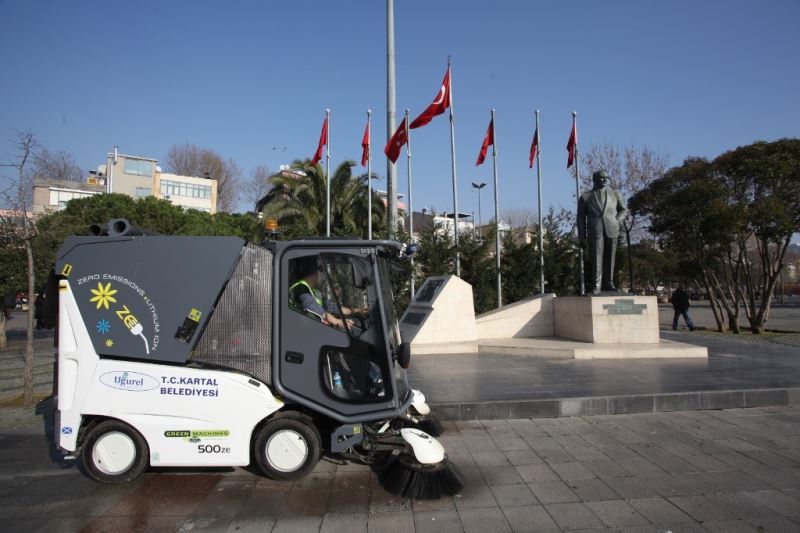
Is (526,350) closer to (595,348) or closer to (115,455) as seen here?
(595,348)

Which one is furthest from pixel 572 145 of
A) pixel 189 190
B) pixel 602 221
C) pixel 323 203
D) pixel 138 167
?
pixel 138 167

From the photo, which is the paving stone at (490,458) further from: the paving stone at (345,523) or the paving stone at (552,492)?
the paving stone at (345,523)

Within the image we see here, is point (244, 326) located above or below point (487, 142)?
below

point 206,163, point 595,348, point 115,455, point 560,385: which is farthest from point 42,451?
point 206,163

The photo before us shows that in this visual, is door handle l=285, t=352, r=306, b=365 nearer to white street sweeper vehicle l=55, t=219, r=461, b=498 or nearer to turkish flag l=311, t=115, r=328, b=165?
white street sweeper vehicle l=55, t=219, r=461, b=498

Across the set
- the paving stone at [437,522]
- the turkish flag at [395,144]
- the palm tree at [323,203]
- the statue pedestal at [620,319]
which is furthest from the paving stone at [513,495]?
the palm tree at [323,203]

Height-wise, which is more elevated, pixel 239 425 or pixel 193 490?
pixel 239 425

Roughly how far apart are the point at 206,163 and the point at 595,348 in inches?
2112

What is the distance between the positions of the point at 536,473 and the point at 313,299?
2.60 m

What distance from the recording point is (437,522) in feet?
11.9

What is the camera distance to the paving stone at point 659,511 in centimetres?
358

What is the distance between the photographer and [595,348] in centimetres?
1038

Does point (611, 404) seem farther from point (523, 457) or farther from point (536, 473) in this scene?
point (536, 473)

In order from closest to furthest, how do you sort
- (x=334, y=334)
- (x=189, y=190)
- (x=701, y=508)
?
(x=701, y=508) < (x=334, y=334) < (x=189, y=190)
